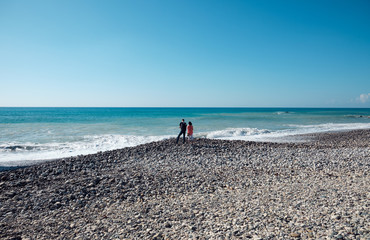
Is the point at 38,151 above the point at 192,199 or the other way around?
the other way around

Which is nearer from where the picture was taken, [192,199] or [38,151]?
[192,199]

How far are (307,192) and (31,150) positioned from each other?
19.8 m

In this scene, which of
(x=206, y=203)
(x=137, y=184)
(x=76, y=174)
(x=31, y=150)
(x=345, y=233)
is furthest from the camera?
(x=31, y=150)

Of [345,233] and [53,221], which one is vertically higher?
[345,233]

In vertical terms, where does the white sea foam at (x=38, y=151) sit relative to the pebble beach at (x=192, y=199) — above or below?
below

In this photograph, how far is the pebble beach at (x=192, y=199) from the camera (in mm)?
5086

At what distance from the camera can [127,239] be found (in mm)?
4930

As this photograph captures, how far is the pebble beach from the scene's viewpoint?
200 inches

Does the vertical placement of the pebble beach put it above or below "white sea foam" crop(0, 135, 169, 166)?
above

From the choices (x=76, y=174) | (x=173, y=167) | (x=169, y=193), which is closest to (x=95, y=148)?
(x=76, y=174)

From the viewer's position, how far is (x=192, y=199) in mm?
7152

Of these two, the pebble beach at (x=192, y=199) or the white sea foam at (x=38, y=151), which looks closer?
the pebble beach at (x=192, y=199)

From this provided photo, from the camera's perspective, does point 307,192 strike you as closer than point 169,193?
Yes

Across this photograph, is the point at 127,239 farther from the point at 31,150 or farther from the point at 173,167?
the point at 31,150
